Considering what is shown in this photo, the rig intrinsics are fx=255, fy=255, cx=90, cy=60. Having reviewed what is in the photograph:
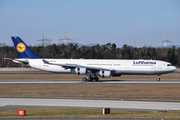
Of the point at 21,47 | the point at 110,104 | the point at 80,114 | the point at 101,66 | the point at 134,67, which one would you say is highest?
the point at 21,47

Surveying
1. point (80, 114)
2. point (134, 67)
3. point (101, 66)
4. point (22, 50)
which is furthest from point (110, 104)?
point (22, 50)

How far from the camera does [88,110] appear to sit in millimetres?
21031

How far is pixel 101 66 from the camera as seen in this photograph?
5478 cm

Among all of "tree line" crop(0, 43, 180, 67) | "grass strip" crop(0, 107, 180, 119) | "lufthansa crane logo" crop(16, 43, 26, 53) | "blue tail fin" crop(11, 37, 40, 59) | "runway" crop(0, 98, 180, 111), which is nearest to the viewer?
"grass strip" crop(0, 107, 180, 119)

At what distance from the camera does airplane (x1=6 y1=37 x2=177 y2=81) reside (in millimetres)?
51031

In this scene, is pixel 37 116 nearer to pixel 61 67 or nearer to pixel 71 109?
pixel 71 109

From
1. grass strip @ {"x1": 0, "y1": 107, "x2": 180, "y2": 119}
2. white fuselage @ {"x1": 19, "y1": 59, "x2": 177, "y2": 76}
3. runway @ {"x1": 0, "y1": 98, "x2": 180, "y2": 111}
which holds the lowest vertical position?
runway @ {"x1": 0, "y1": 98, "x2": 180, "y2": 111}

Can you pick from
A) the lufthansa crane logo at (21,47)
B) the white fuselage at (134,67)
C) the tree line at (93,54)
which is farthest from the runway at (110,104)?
the tree line at (93,54)

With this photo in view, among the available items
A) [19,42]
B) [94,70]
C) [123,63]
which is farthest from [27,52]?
[123,63]

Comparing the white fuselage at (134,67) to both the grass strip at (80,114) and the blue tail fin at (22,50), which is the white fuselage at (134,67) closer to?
the blue tail fin at (22,50)

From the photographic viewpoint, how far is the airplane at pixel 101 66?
51.0 metres

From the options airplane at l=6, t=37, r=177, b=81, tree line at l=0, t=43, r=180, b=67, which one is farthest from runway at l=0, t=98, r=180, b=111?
tree line at l=0, t=43, r=180, b=67

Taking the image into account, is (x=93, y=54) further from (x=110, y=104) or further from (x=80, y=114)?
(x=80, y=114)

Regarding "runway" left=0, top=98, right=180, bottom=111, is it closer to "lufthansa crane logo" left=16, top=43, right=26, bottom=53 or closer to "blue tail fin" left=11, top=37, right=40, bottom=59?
"blue tail fin" left=11, top=37, right=40, bottom=59
